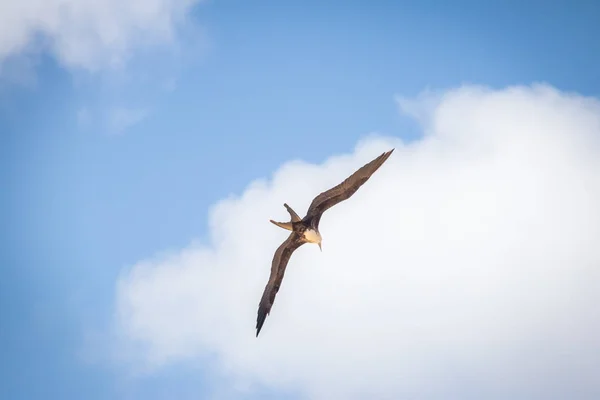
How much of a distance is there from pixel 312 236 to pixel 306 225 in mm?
611

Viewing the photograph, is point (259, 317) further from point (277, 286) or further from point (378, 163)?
point (378, 163)

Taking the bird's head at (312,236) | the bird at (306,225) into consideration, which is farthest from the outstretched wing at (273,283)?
the bird's head at (312,236)

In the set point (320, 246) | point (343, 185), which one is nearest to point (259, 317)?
point (320, 246)

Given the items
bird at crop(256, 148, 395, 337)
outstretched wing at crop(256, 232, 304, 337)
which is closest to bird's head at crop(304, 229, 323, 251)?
bird at crop(256, 148, 395, 337)

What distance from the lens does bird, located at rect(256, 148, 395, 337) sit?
3519 centimetres

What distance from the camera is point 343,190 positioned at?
35688 millimetres

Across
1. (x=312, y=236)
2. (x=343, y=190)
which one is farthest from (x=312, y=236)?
(x=343, y=190)

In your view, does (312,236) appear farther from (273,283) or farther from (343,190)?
(273,283)

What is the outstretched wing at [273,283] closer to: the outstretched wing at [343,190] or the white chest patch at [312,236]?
the white chest patch at [312,236]

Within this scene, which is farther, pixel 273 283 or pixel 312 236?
pixel 273 283

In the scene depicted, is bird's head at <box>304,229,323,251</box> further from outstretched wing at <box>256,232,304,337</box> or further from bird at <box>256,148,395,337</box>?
outstretched wing at <box>256,232,304,337</box>

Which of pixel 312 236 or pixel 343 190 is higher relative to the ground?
pixel 343 190

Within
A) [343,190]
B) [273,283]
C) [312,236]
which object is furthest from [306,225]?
[273,283]

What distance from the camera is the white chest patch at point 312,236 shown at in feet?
117
